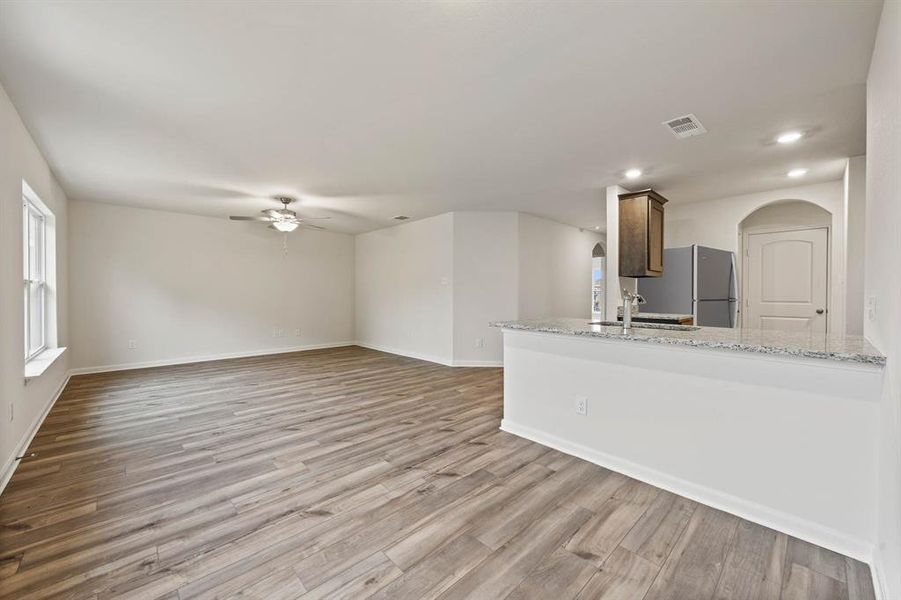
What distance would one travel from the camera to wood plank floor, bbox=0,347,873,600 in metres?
1.55

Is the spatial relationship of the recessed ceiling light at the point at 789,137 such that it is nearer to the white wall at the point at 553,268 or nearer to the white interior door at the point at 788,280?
the white interior door at the point at 788,280

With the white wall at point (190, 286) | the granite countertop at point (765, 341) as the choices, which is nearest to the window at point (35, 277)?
the white wall at point (190, 286)

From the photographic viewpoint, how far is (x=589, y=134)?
3047mm

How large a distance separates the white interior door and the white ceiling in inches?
48.4

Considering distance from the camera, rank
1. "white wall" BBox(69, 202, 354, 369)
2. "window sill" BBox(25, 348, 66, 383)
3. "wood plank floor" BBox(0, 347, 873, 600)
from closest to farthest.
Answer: "wood plank floor" BBox(0, 347, 873, 600)
"window sill" BBox(25, 348, 66, 383)
"white wall" BBox(69, 202, 354, 369)

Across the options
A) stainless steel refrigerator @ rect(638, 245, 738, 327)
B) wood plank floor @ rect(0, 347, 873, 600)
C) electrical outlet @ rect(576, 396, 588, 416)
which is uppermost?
stainless steel refrigerator @ rect(638, 245, 738, 327)

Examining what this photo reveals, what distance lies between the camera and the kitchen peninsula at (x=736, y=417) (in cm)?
176

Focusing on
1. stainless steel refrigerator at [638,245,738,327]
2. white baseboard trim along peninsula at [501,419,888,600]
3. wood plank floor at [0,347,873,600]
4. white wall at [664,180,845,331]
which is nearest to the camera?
wood plank floor at [0,347,873,600]

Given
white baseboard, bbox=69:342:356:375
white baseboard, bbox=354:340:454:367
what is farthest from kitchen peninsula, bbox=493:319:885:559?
white baseboard, bbox=69:342:356:375

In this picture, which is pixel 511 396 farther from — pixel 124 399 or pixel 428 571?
pixel 124 399

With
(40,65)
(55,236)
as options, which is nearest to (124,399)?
(55,236)

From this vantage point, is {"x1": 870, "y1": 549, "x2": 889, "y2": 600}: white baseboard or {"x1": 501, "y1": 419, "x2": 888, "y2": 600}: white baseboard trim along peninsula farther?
{"x1": 501, "y1": 419, "x2": 888, "y2": 600}: white baseboard trim along peninsula

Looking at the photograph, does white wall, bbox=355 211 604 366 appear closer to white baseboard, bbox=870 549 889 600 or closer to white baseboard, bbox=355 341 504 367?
white baseboard, bbox=355 341 504 367

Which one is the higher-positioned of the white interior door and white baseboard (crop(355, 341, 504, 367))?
the white interior door
